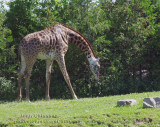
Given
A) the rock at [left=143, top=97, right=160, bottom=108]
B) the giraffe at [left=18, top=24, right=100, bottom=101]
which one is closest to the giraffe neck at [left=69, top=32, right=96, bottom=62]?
the giraffe at [left=18, top=24, right=100, bottom=101]

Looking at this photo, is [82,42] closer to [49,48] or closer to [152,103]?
[49,48]

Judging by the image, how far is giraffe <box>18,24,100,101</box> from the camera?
38.0 ft

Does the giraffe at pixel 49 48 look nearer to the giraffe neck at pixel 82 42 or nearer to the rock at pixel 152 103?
the giraffe neck at pixel 82 42

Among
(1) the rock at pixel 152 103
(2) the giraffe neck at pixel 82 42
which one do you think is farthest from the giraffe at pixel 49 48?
(1) the rock at pixel 152 103

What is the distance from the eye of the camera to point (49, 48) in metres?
12.0

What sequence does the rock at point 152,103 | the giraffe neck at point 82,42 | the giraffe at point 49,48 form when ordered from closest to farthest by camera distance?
the rock at point 152,103
the giraffe at point 49,48
the giraffe neck at point 82,42

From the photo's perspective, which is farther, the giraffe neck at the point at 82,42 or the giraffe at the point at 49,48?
the giraffe neck at the point at 82,42

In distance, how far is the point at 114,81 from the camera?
14.6 meters

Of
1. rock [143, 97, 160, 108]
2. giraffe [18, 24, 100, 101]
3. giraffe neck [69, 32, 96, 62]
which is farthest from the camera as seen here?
giraffe neck [69, 32, 96, 62]

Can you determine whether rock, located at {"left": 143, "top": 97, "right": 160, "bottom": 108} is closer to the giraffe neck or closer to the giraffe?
the giraffe

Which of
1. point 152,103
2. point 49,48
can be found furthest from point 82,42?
point 152,103

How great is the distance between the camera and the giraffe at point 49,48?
38.0 feet

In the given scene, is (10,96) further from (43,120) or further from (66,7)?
(43,120)

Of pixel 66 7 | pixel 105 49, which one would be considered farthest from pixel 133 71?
pixel 66 7
